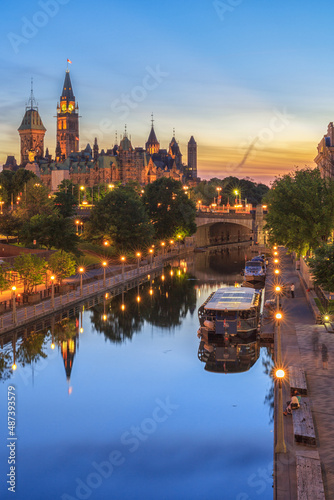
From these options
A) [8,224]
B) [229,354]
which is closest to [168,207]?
[8,224]

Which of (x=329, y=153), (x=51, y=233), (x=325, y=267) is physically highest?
(x=329, y=153)

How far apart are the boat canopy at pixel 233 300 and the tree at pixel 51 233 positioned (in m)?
28.4

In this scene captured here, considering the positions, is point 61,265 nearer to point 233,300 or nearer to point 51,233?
point 51,233

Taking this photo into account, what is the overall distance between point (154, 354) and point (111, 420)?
40.1ft

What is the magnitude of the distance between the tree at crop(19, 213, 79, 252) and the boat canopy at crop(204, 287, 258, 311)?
2837cm

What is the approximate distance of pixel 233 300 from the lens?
4406 centimetres

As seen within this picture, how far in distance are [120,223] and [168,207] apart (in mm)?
26363

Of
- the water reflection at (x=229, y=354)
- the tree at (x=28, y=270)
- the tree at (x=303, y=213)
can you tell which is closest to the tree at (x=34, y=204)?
the tree at (x=303, y=213)

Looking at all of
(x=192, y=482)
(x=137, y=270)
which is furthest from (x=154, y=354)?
(x=137, y=270)

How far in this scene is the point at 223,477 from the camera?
20469 millimetres

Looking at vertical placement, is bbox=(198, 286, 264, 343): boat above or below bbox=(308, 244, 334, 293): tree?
below

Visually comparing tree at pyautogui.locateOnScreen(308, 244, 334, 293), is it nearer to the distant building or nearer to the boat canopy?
the boat canopy

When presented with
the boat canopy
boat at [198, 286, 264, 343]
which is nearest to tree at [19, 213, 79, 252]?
the boat canopy

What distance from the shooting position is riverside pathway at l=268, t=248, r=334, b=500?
17547mm
